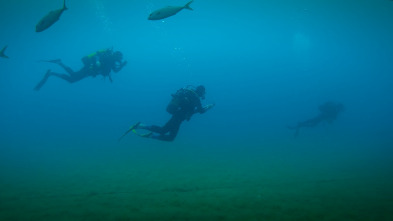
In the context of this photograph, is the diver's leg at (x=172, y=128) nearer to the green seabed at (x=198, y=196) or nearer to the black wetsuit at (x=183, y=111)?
the black wetsuit at (x=183, y=111)

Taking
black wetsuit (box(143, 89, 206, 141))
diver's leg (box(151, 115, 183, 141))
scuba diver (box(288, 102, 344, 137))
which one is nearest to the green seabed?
diver's leg (box(151, 115, 183, 141))

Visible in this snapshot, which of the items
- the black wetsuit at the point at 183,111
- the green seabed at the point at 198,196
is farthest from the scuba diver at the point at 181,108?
the green seabed at the point at 198,196

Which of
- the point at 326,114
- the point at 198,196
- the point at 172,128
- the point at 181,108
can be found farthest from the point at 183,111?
the point at 326,114

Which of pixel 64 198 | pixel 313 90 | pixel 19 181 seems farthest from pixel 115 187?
pixel 313 90

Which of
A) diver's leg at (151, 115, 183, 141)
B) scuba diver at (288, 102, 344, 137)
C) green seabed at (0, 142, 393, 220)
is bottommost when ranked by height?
green seabed at (0, 142, 393, 220)

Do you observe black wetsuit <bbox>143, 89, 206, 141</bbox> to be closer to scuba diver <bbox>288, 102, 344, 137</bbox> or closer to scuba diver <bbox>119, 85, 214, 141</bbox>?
scuba diver <bbox>119, 85, 214, 141</bbox>

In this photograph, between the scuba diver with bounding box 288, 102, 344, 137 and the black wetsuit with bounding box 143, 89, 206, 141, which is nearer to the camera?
the black wetsuit with bounding box 143, 89, 206, 141

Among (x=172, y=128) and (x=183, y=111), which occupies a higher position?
(x=183, y=111)

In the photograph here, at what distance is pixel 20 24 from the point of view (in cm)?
2761

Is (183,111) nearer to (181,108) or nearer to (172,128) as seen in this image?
(181,108)

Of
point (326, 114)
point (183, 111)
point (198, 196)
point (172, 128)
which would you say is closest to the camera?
point (198, 196)

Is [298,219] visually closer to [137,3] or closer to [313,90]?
[137,3]

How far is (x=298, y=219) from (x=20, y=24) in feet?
114

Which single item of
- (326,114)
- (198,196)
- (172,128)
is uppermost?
(326,114)
